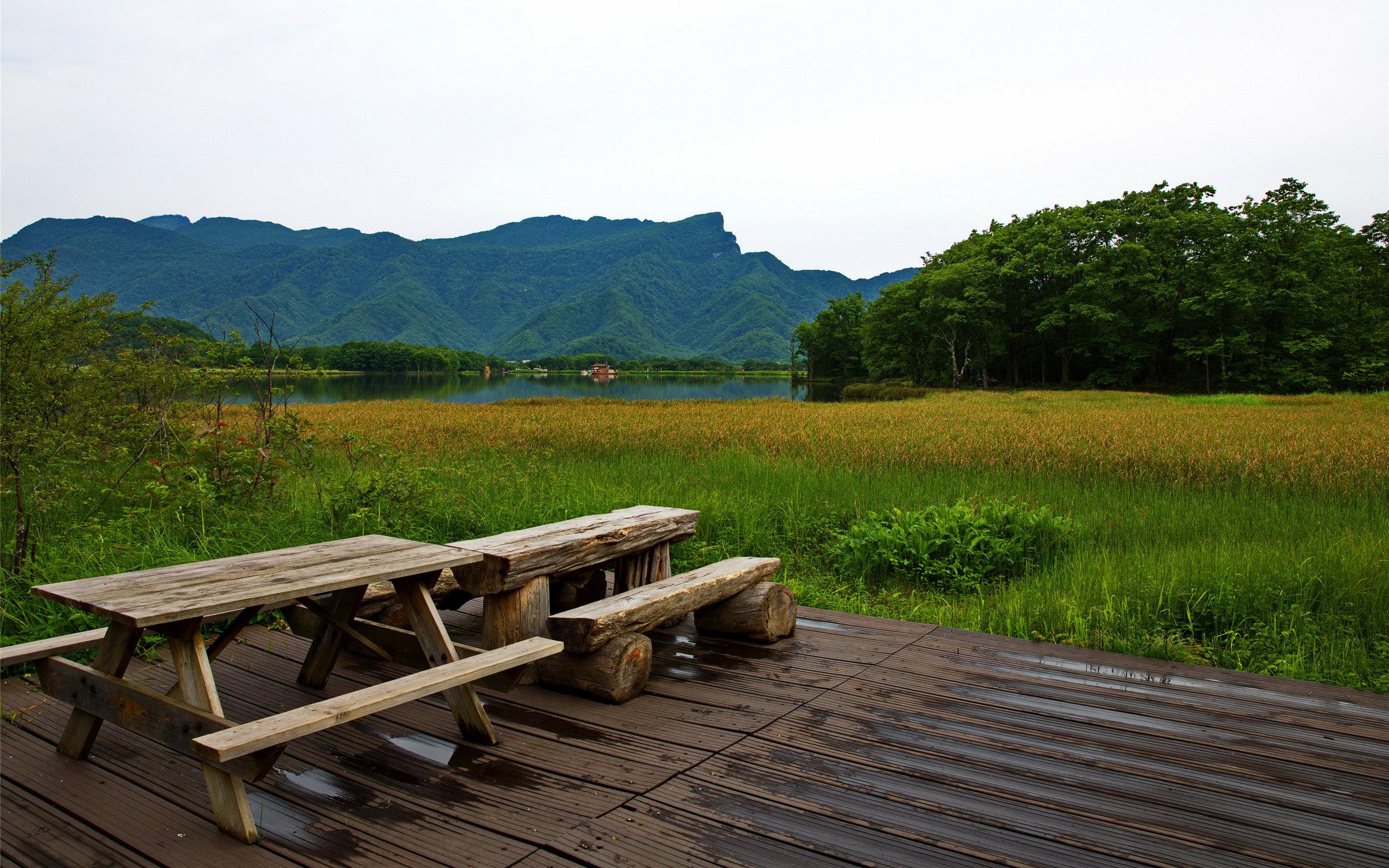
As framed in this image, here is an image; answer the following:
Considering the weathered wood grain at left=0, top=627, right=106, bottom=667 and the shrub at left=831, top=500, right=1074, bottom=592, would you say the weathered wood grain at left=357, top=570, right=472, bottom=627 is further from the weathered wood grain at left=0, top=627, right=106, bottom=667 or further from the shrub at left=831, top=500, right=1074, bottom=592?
the shrub at left=831, top=500, right=1074, bottom=592

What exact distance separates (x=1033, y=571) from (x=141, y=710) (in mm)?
5864

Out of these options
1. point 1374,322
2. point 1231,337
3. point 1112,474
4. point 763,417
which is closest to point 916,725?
point 1112,474

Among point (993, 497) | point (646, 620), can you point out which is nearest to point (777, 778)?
point (646, 620)

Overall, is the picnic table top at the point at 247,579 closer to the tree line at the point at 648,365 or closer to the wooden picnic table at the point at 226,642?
the wooden picnic table at the point at 226,642

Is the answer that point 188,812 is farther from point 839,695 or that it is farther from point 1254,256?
point 1254,256

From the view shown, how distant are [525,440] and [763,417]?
25.1 feet

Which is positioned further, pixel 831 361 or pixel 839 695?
pixel 831 361

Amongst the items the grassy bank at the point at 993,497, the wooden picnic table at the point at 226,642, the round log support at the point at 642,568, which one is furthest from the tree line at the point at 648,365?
the wooden picnic table at the point at 226,642

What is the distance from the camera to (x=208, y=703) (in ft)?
7.89

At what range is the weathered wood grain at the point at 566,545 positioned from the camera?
3580 millimetres

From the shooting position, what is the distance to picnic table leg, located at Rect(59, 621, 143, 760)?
8.84 feet

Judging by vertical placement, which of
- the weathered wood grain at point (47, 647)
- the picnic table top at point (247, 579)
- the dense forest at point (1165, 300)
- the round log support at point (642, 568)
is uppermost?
the dense forest at point (1165, 300)

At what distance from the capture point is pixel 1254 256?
43.6 meters

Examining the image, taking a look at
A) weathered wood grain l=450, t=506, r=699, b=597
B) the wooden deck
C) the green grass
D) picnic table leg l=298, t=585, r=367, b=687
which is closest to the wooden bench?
the wooden deck
